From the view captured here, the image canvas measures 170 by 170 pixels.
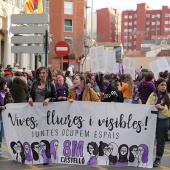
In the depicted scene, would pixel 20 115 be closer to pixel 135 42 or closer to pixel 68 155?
pixel 68 155

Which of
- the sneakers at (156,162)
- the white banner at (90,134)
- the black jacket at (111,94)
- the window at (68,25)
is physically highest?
the window at (68,25)

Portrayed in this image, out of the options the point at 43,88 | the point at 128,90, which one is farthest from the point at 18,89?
the point at 128,90

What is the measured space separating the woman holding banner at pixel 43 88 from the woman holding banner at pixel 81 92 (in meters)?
0.39

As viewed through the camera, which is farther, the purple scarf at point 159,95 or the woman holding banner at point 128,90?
the woman holding banner at point 128,90

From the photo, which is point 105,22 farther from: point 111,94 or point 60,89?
point 111,94

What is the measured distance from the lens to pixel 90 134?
7195 mm

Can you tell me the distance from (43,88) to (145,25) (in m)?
154

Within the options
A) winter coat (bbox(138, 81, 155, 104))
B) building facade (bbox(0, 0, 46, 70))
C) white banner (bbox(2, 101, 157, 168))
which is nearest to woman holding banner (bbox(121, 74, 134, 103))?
winter coat (bbox(138, 81, 155, 104))

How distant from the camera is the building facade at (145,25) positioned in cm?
15375

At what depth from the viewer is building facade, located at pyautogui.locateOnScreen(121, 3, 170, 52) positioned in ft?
504

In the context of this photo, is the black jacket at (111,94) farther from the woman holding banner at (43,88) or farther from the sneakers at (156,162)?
the sneakers at (156,162)

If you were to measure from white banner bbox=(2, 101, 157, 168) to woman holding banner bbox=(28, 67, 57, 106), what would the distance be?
0.41 m

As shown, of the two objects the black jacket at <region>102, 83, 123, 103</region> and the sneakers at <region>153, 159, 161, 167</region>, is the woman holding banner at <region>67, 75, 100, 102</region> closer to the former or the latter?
the sneakers at <region>153, 159, 161, 167</region>

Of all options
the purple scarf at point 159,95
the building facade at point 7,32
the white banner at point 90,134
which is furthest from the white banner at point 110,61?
the white banner at point 90,134
